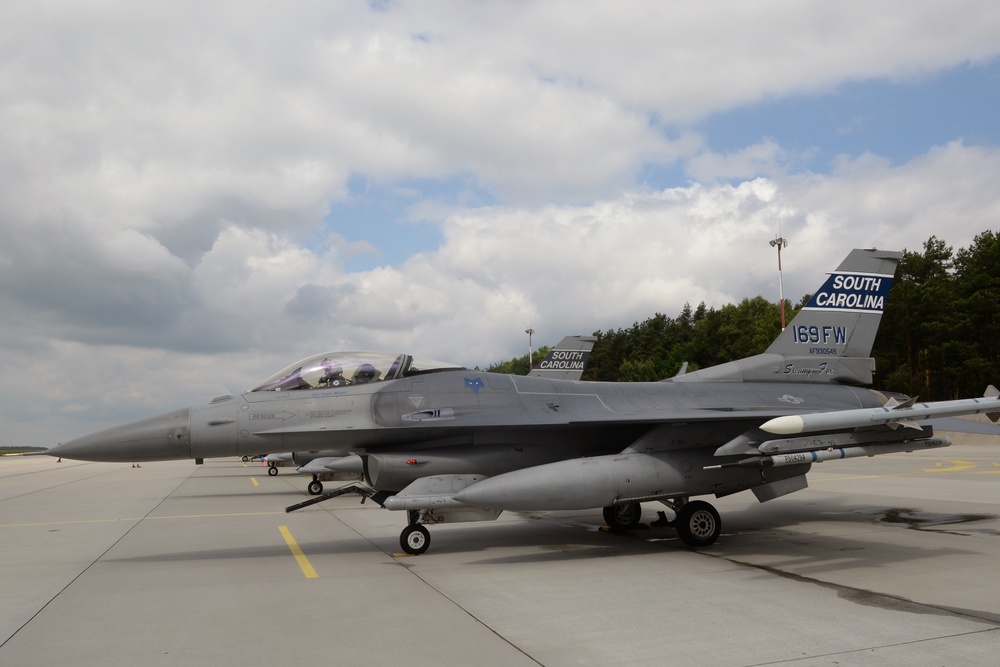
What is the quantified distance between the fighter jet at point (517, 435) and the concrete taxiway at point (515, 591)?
766 millimetres

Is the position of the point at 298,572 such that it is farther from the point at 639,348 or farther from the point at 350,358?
the point at 639,348

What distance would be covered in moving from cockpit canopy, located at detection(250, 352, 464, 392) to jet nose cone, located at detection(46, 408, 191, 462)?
3.21 ft

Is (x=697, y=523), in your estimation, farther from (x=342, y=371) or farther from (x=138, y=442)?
(x=138, y=442)

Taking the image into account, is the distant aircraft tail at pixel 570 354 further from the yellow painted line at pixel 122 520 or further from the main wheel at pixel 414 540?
the main wheel at pixel 414 540

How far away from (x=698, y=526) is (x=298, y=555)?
5077 mm

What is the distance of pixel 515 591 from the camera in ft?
21.8

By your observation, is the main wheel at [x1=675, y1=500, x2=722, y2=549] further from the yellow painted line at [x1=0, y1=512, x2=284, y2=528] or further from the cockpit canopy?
the yellow painted line at [x1=0, y1=512, x2=284, y2=528]

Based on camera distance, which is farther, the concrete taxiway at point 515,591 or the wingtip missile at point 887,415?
the wingtip missile at point 887,415

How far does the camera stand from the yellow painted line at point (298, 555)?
7.69m

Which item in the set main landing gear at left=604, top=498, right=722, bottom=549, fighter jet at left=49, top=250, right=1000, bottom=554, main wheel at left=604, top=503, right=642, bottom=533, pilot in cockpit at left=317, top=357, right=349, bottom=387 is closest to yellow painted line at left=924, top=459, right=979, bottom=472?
fighter jet at left=49, top=250, right=1000, bottom=554

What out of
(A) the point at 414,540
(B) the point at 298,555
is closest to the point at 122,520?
(B) the point at 298,555

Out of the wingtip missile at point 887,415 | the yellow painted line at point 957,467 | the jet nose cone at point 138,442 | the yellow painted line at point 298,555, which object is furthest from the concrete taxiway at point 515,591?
the yellow painted line at point 957,467

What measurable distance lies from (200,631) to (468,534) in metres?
5.38

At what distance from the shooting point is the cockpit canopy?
8883 millimetres
